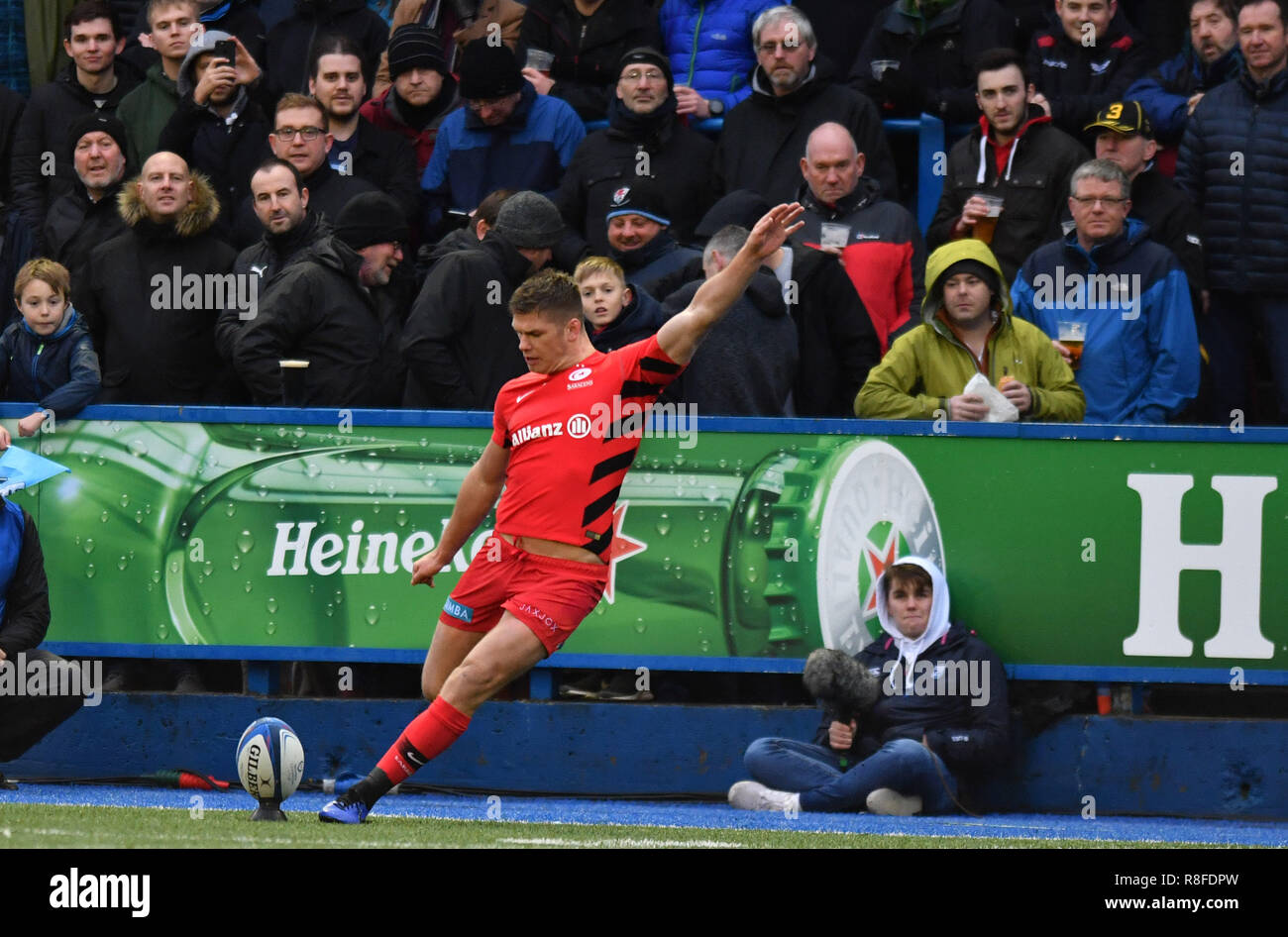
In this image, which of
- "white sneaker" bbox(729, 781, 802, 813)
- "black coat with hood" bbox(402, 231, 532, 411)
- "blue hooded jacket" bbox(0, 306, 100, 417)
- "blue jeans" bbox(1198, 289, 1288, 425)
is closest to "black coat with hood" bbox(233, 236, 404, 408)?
"black coat with hood" bbox(402, 231, 532, 411)

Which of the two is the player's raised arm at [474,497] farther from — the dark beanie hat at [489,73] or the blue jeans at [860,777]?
the dark beanie hat at [489,73]

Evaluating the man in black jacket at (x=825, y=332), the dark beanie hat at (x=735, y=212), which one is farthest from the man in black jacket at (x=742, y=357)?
the dark beanie hat at (x=735, y=212)

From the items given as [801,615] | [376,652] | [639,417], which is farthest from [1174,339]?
[376,652]

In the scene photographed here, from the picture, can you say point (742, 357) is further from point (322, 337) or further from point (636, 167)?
point (322, 337)

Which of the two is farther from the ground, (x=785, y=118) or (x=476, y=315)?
(x=785, y=118)

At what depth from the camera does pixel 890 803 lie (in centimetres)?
950

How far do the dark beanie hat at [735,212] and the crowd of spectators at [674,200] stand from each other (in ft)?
0.07

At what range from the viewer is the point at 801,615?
1002 centimetres

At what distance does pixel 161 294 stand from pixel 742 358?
3065 millimetres

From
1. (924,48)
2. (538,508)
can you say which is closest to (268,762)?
(538,508)

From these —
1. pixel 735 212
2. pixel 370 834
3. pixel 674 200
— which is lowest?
pixel 370 834

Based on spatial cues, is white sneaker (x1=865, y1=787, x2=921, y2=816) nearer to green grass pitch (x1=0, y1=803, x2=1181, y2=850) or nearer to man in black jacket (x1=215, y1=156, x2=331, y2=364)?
green grass pitch (x1=0, y1=803, x2=1181, y2=850)

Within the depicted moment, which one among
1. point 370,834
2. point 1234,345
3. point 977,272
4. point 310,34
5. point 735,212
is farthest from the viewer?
point 310,34

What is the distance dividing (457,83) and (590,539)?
525 cm
